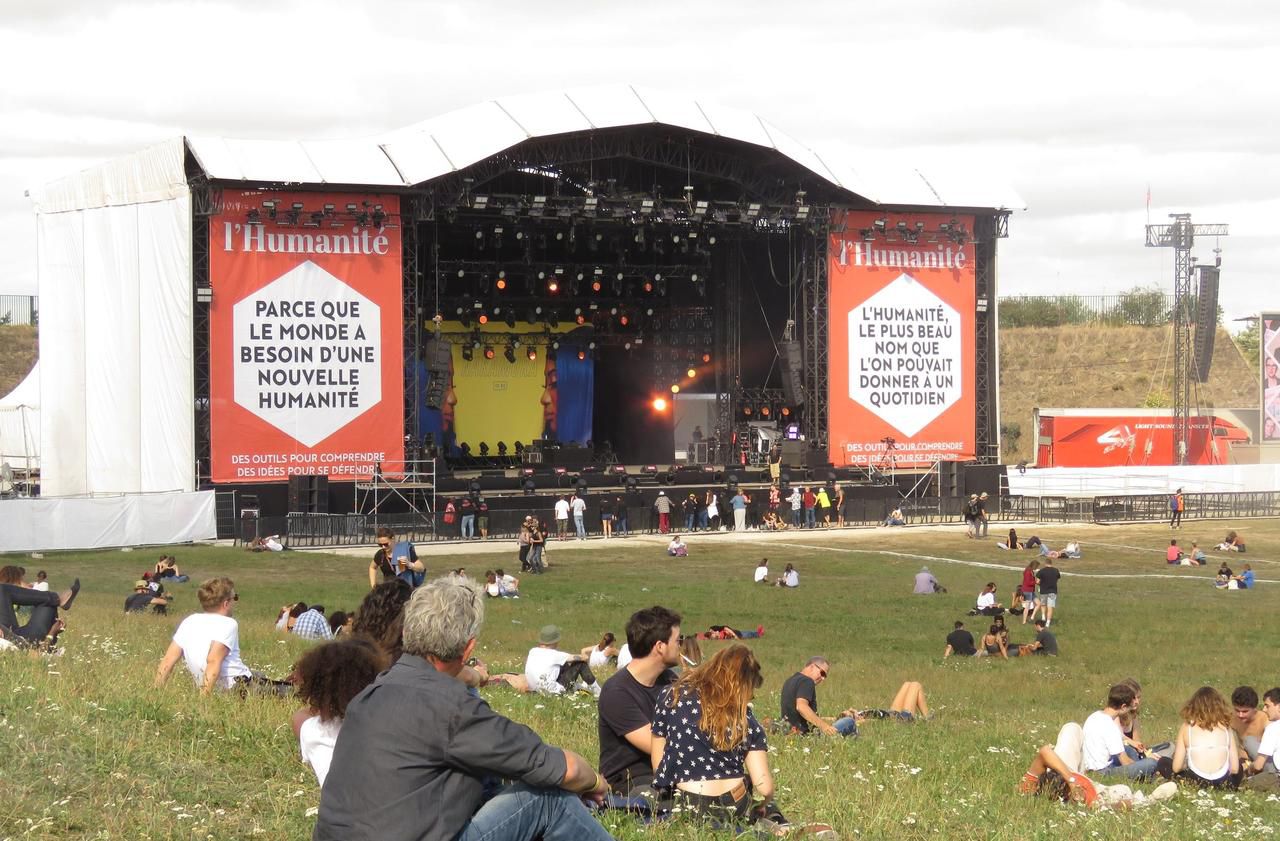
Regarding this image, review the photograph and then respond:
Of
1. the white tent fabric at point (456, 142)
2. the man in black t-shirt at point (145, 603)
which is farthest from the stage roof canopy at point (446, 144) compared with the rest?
the man in black t-shirt at point (145, 603)

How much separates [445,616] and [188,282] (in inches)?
1255

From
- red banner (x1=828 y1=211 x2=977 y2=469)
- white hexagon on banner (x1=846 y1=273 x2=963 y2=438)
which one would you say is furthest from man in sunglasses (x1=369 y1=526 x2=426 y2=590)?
white hexagon on banner (x1=846 y1=273 x2=963 y2=438)

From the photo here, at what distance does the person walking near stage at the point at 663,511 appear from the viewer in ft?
124

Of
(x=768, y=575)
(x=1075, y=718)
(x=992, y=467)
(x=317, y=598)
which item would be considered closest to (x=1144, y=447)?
(x=992, y=467)

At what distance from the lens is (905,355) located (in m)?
41.6

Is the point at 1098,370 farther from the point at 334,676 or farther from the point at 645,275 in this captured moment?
the point at 334,676

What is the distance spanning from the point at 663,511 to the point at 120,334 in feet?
46.2

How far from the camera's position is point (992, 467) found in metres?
41.9

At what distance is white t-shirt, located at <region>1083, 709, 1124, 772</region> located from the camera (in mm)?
9719

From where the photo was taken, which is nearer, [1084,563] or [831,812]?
[831,812]

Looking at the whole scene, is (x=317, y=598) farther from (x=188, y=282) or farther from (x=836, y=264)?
(x=836, y=264)

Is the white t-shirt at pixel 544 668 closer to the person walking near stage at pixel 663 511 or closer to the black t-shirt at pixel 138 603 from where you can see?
the black t-shirt at pixel 138 603

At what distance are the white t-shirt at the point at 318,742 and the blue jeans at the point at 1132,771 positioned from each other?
17.9ft

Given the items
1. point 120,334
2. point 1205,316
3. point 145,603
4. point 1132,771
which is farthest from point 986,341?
point 1132,771
